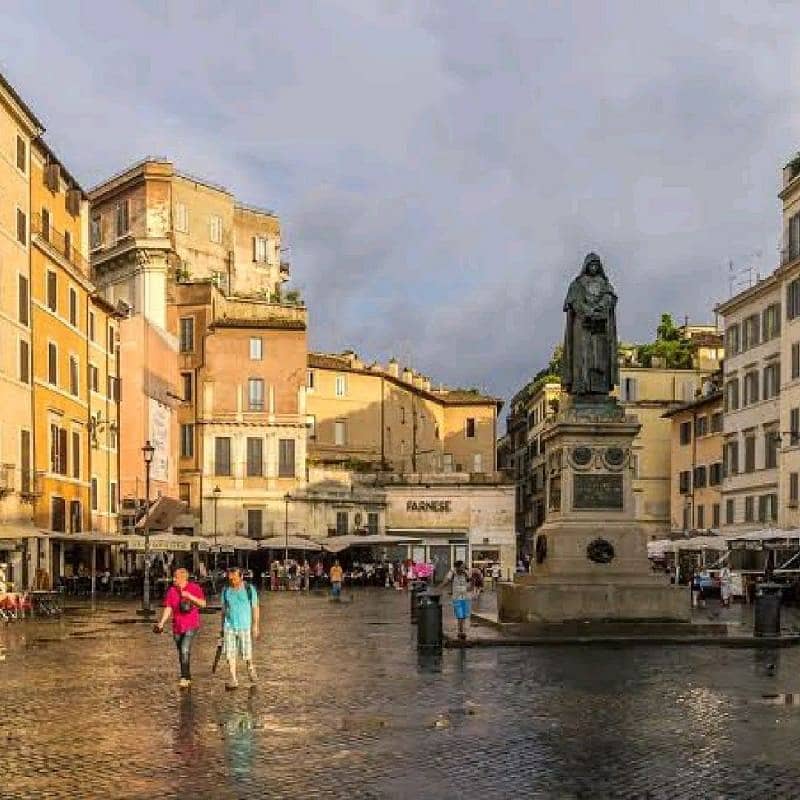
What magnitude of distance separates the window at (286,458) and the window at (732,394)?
2525cm

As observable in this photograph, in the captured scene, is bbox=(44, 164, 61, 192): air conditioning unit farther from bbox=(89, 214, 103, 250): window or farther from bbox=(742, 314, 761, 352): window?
bbox=(742, 314, 761, 352): window

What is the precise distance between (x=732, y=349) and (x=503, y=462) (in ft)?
262

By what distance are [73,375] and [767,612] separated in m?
38.3

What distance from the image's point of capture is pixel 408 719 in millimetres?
15094

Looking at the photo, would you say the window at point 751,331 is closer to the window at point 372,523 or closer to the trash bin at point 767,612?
the window at point 372,523

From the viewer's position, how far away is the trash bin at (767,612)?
26.0 m

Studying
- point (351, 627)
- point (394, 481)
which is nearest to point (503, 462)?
point (394, 481)

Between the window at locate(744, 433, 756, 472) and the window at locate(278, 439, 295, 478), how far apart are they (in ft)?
86.7

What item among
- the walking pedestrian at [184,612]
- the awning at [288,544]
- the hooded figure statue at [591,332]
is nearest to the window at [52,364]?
the awning at [288,544]

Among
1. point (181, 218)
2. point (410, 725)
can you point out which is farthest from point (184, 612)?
point (181, 218)

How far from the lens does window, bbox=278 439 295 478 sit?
78562 mm

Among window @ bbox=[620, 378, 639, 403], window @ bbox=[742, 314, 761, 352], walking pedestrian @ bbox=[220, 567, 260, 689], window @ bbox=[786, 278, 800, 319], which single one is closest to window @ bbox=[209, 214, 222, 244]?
window @ bbox=[620, 378, 639, 403]

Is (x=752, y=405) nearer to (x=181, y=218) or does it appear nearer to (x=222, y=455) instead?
(x=222, y=455)

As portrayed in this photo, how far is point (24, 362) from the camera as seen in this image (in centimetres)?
5059
